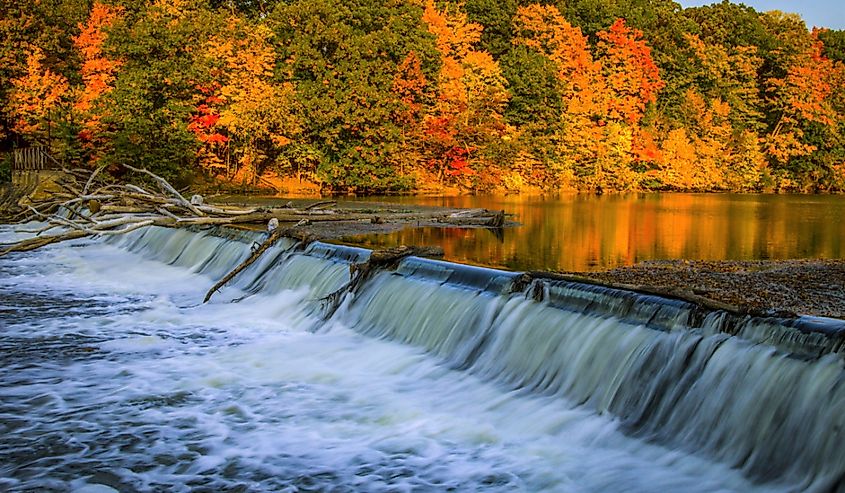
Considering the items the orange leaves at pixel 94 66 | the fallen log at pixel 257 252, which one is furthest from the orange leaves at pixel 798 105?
the fallen log at pixel 257 252

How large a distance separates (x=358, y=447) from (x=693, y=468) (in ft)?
7.32

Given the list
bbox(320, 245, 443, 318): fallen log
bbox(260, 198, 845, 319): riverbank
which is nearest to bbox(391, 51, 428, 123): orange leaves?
bbox(260, 198, 845, 319): riverbank

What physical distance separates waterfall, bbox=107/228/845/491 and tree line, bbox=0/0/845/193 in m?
24.7

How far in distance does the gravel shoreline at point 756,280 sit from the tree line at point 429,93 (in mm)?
24071

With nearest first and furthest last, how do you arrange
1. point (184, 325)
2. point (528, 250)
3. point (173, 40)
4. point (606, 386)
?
point (606, 386) < point (184, 325) < point (528, 250) < point (173, 40)

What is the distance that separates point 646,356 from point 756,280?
14.9 ft

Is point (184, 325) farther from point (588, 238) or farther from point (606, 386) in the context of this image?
point (588, 238)

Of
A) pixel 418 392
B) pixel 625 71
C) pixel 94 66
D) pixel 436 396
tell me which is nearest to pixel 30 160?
pixel 94 66

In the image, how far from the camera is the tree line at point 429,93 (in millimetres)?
31406

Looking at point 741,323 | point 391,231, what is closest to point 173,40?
point 391,231

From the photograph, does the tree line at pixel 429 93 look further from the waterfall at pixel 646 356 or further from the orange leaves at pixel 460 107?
the waterfall at pixel 646 356

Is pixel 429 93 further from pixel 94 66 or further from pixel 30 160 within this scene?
pixel 30 160

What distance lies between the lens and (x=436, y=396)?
6.88 metres

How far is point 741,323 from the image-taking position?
5602 mm
